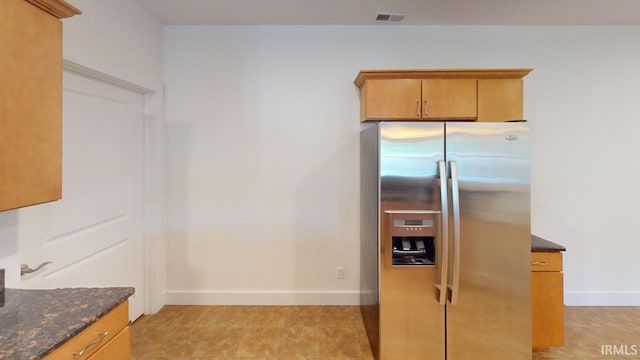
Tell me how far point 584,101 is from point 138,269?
4.42 meters

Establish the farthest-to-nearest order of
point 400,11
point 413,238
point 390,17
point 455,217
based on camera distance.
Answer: point 390,17 → point 400,11 → point 413,238 → point 455,217

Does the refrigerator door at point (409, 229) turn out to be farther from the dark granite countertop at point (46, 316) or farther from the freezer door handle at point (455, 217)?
the dark granite countertop at point (46, 316)

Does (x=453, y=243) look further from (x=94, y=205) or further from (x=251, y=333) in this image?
(x=94, y=205)

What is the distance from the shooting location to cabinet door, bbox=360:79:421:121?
2.74 meters

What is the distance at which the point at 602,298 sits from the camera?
333 centimetres

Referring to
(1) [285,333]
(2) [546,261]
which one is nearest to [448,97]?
(2) [546,261]

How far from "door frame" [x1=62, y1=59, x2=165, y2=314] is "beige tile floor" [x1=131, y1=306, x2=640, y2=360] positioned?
Answer: 0.25m

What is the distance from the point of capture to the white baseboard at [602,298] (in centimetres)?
331

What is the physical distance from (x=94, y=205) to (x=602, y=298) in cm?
455

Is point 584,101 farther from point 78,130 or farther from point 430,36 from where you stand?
point 78,130

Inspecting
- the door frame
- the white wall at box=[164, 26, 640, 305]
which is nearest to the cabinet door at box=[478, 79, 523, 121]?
the white wall at box=[164, 26, 640, 305]

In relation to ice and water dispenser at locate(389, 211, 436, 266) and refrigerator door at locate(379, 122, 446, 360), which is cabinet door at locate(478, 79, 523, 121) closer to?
refrigerator door at locate(379, 122, 446, 360)

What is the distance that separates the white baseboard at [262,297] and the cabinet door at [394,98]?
1769 mm

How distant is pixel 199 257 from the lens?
11.0 ft
